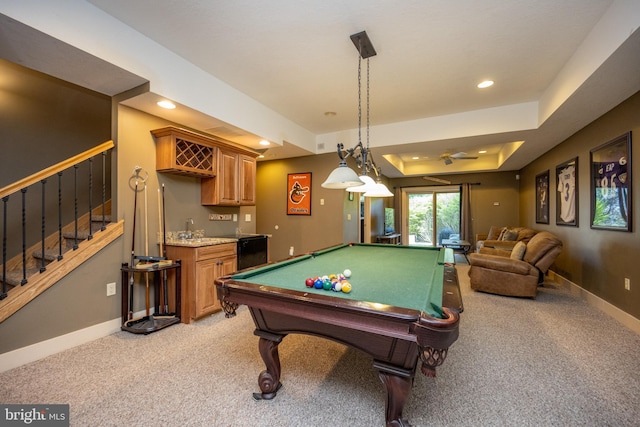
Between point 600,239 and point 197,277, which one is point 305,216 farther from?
point 600,239

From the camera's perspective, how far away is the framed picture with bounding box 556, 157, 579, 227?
3.97 metres

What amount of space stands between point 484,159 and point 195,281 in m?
7.60

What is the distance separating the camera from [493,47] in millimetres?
2514

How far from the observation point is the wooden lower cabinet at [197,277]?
9.51 feet

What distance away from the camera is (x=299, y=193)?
5453mm

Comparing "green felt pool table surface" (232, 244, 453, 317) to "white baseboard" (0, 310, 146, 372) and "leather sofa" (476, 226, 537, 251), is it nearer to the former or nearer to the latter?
"white baseboard" (0, 310, 146, 372)

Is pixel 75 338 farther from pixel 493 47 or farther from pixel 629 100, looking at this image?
pixel 629 100

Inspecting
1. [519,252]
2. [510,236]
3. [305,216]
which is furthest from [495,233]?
[305,216]

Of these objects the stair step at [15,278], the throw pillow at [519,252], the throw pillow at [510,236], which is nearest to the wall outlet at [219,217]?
the stair step at [15,278]

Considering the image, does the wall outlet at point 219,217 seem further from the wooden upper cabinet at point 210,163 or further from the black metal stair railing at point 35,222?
the black metal stair railing at point 35,222

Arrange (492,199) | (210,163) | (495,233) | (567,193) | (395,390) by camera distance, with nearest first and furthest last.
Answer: (395,390) → (210,163) → (567,193) → (495,233) → (492,199)

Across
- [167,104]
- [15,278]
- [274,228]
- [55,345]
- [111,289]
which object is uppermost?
[167,104]

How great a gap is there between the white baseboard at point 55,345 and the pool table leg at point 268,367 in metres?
1.91

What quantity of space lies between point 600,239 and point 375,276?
11.4 ft
